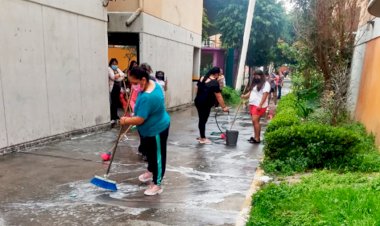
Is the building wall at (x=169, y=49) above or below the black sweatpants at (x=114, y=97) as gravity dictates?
above

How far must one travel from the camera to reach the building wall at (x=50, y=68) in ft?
20.2

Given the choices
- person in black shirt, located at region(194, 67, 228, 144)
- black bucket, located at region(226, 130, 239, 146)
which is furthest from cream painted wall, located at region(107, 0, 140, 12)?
black bucket, located at region(226, 130, 239, 146)

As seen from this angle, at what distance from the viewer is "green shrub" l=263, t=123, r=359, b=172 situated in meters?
5.37

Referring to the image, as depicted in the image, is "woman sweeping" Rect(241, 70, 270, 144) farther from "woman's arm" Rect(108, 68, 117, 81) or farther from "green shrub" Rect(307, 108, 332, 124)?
"woman's arm" Rect(108, 68, 117, 81)

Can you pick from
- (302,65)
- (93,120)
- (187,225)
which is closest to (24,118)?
(93,120)

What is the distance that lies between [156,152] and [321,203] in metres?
2.00

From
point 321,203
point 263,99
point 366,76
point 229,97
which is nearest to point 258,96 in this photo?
point 263,99

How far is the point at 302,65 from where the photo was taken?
14.6 meters

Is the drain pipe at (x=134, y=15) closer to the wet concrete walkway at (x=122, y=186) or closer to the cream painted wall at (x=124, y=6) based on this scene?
the cream painted wall at (x=124, y=6)

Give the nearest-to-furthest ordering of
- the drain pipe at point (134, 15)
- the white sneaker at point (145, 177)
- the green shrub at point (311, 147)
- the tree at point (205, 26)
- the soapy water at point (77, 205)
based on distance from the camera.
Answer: the soapy water at point (77, 205) < the white sneaker at point (145, 177) < the green shrub at point (311, 147) < the drain pipe at point (134, 15) < the tree at point (205, 26)

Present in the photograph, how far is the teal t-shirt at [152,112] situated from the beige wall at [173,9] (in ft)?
22.6

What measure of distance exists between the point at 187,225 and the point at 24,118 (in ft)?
14.1

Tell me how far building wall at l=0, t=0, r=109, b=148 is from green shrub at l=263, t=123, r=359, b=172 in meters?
4.42

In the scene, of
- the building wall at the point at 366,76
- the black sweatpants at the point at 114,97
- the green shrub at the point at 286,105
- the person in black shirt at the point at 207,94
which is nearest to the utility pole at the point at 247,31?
the building wall at the point at 366,76
